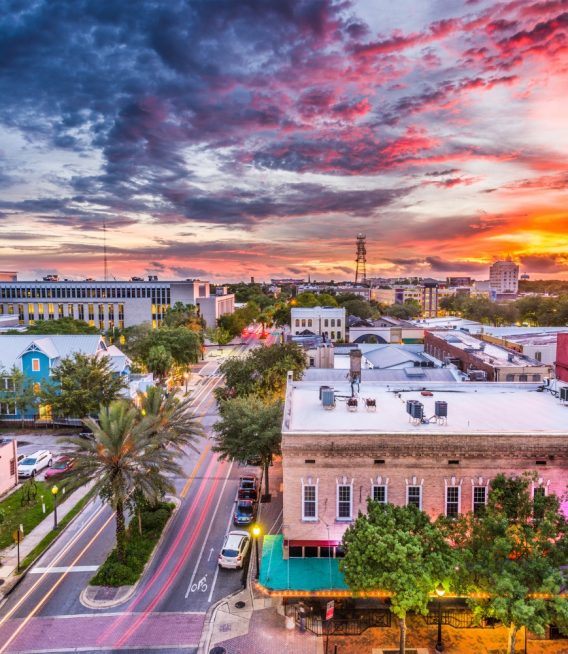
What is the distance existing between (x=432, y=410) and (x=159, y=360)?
49.1 meters

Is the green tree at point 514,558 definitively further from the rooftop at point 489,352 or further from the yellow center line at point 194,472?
the rooftop at point 489,352

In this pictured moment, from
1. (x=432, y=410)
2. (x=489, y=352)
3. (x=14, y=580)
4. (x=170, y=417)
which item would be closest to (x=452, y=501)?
(x=432, y=410)

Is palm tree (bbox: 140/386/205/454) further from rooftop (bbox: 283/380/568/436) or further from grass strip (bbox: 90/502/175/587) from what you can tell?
rooftop (bbox: 283/380/568/436)

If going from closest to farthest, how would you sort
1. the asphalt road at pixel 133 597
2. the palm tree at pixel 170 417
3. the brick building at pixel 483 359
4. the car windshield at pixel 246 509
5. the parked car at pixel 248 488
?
the asphalt road at pixel 133 597 < the car windshield at pixel 246 509 < the palm tree at pixel 170 417 < the parked car at pixel 248 488 < the brick building at pixel 483 359

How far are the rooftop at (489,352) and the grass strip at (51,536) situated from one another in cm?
3883

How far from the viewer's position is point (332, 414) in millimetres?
30484

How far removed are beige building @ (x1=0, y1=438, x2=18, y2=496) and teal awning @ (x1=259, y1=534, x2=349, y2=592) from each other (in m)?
24.8

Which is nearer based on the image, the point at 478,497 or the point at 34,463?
the point at 478,497

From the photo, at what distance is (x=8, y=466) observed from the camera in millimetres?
40000

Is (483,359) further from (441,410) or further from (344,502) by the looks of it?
(344,502)

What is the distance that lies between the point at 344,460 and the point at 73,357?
44.6m

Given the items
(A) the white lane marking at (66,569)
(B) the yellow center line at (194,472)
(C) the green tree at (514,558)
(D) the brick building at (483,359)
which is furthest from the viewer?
(D) the brick building at (483,359)

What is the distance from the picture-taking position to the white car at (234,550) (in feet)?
95.6

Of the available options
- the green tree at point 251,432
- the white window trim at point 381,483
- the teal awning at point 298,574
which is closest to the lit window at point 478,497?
the white window trim at point 381,483
